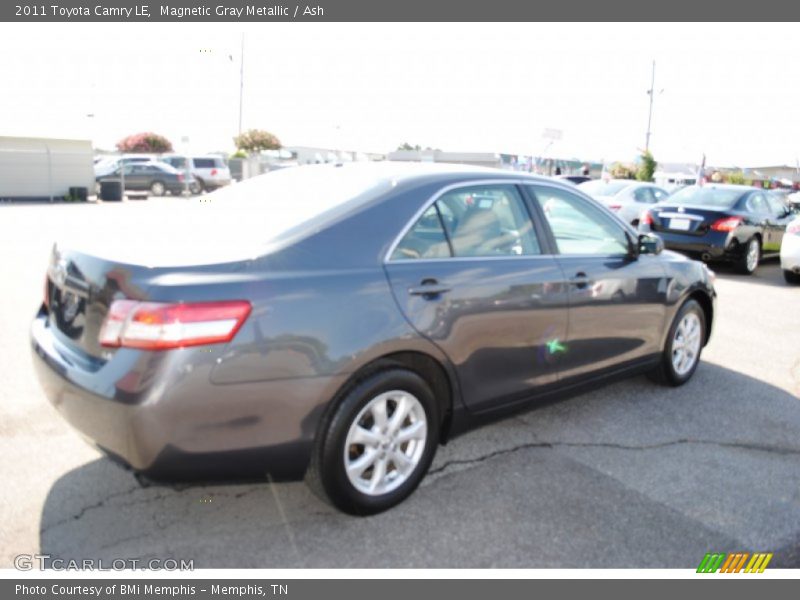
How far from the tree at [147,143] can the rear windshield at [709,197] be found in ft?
163

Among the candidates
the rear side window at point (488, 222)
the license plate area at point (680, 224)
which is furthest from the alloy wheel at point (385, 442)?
the license plate area at point (680, 224)

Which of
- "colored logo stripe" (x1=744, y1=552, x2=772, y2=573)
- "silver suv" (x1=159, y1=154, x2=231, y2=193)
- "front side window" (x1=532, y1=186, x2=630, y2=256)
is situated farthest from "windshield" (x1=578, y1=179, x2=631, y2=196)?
"silver suv" (x1=159, y1=154, x2=231, y2=193)

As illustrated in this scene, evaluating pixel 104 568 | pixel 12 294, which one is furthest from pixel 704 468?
pixel 12 294

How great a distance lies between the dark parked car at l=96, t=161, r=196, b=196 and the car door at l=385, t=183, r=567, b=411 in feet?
92.4

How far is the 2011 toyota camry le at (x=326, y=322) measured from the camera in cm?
260

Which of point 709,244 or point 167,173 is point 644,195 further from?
point 167,173

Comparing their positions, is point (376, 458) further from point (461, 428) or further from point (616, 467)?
point (616, 467)

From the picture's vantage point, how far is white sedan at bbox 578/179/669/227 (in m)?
14.5

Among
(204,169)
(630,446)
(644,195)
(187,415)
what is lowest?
(630,446)

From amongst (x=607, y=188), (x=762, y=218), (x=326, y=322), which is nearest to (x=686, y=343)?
(x=326, y=322)

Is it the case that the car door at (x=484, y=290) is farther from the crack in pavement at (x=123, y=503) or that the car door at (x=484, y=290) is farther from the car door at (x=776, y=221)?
the car door at (x=776, y=221)

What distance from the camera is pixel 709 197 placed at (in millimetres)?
11859

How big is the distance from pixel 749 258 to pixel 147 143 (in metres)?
51.6
